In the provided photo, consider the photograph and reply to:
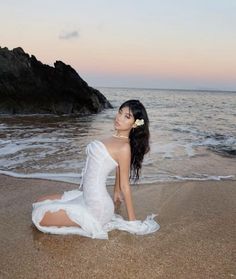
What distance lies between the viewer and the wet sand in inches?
138

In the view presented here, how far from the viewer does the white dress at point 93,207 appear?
421 centimetres

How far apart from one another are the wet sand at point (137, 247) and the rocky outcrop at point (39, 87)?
19.9 metres

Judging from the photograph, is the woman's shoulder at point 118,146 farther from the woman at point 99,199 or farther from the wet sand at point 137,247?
the wet sand at point 137,247

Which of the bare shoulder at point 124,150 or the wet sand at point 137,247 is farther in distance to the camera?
the bare shoulder at point 124,150

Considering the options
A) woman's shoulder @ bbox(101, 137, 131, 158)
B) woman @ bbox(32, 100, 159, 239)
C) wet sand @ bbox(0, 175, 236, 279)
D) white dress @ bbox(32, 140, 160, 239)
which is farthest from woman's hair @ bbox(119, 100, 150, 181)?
wet sand @ bbox(0, 175, 236, 279)

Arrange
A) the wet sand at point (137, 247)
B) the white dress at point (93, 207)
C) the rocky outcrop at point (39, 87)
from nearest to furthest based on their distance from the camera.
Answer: the wet sand at point (137, 247), the white dress at point (93, 207), the rocky outcrop at point (39, 87)

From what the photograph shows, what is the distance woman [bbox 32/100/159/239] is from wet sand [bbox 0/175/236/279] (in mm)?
124

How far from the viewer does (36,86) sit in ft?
83.5

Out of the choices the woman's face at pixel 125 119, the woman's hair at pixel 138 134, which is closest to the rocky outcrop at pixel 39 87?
the woman's hair at pixel 138 134

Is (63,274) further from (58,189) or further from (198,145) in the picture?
(198,145)

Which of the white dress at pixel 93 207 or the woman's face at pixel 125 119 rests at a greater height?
the woman's face at pixel 125 119

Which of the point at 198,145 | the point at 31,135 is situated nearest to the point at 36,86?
the point at 31,135

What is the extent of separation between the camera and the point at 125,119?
429 cm

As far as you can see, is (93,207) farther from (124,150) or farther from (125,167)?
(124,150)
